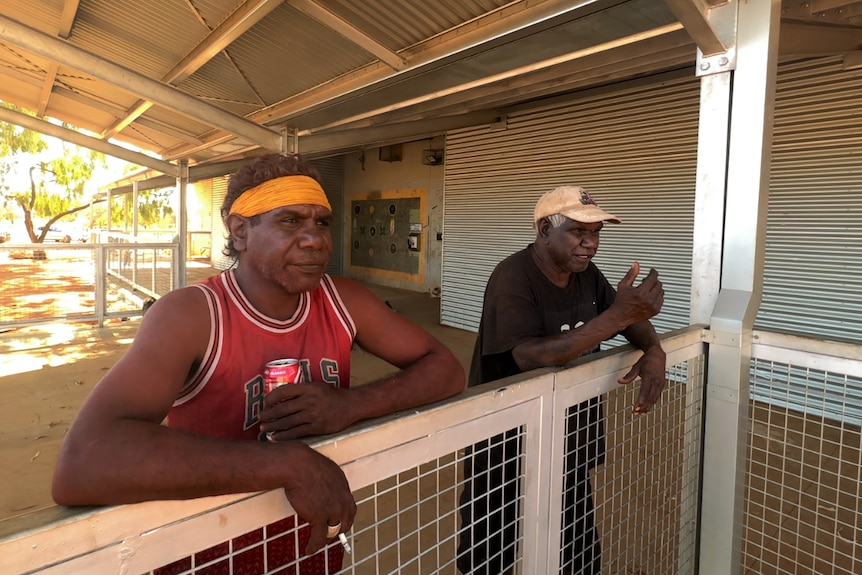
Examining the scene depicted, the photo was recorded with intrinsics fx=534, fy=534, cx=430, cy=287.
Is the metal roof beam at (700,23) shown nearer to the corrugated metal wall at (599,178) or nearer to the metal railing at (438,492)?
the metal railing at (438,492)

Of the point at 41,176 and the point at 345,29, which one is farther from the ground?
the point at 41,176

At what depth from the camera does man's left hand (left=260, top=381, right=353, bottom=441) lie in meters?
1.10

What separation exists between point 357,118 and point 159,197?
27.0 m

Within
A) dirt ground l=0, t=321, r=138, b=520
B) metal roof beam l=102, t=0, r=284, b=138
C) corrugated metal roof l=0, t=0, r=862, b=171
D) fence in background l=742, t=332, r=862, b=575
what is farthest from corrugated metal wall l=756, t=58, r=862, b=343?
dirt ground l=0, t=321, r=138, b=520

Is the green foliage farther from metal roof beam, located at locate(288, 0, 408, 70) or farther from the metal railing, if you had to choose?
the metal railing

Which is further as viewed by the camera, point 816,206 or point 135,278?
point 135,278

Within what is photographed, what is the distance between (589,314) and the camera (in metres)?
2.31

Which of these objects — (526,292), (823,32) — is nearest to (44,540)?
(526,292)

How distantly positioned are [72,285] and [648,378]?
11.4 meters

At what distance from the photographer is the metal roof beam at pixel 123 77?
4742 millimetres

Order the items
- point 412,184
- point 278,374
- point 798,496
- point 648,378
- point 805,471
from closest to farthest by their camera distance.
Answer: point 278,374, point 648,378, point 798,496, point 805,471, point 412,184

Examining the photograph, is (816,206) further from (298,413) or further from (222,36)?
(222,36)

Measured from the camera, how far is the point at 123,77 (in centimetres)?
510

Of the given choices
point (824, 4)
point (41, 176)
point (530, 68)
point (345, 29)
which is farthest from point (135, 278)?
point (41, 176)
